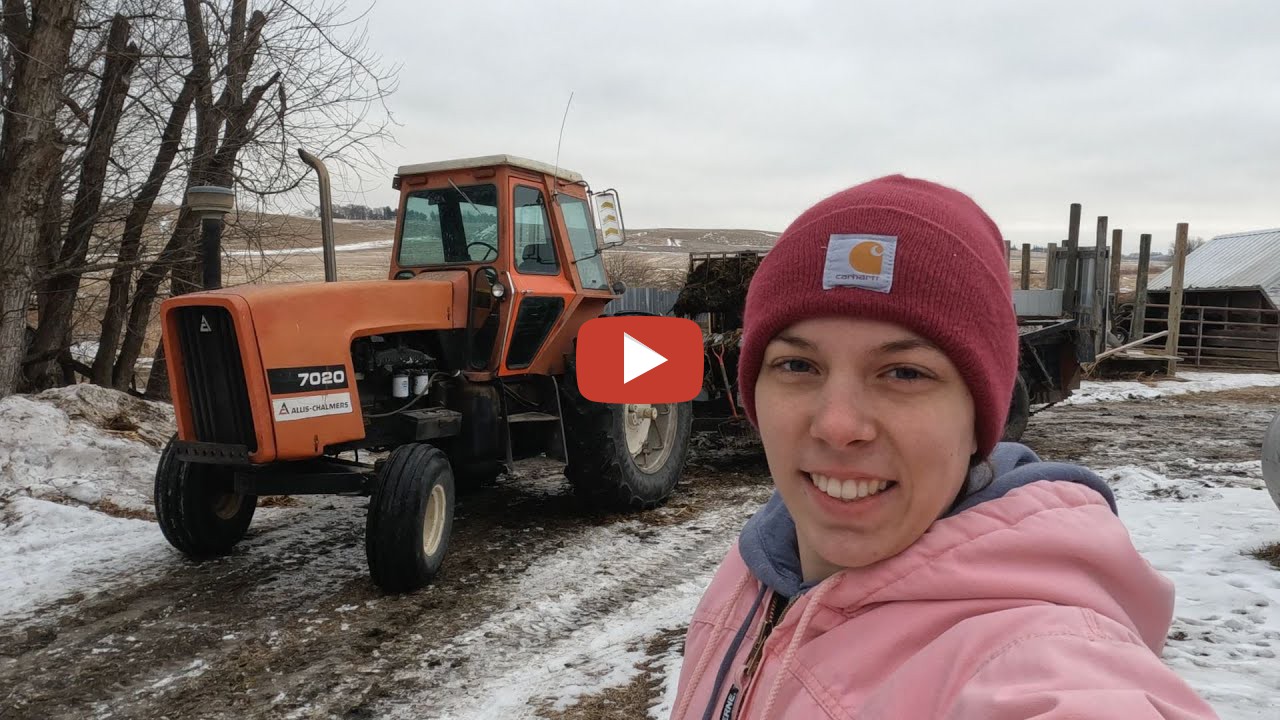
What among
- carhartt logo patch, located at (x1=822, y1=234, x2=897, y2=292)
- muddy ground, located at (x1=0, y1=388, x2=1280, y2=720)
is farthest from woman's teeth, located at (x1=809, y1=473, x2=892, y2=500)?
muddy ground, located at (x1=0, y1=388, x2=1280, y2=720)

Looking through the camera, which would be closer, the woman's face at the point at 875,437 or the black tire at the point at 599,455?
the woman's face at the point at 875,437

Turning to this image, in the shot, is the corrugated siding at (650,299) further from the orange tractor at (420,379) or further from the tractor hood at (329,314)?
the tractor hood at (329,314)

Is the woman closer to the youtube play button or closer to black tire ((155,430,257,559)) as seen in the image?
black tire ((155,430,257,559))

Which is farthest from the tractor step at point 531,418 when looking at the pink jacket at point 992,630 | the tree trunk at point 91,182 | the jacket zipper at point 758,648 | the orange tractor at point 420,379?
the tree trunk at point 91,182

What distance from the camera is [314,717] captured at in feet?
11.5

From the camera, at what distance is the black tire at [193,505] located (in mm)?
5242

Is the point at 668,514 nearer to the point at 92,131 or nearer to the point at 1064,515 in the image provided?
the point at 1064,515

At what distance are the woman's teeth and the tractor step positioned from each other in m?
5.01

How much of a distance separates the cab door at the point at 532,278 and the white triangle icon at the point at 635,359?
83 centimetres

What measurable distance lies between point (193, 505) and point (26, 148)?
4.46 metres

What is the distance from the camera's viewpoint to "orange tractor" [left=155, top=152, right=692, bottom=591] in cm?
476

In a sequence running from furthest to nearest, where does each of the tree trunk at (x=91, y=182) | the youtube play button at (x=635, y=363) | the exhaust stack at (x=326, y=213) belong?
the tree trunk at (x=91, y=182), the youtube play button at (x=635, y=363), the exhaust stack at (x=326, y=213)

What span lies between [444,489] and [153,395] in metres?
6.62

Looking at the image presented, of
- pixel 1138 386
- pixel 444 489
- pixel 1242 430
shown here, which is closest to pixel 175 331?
pixel 444 489
